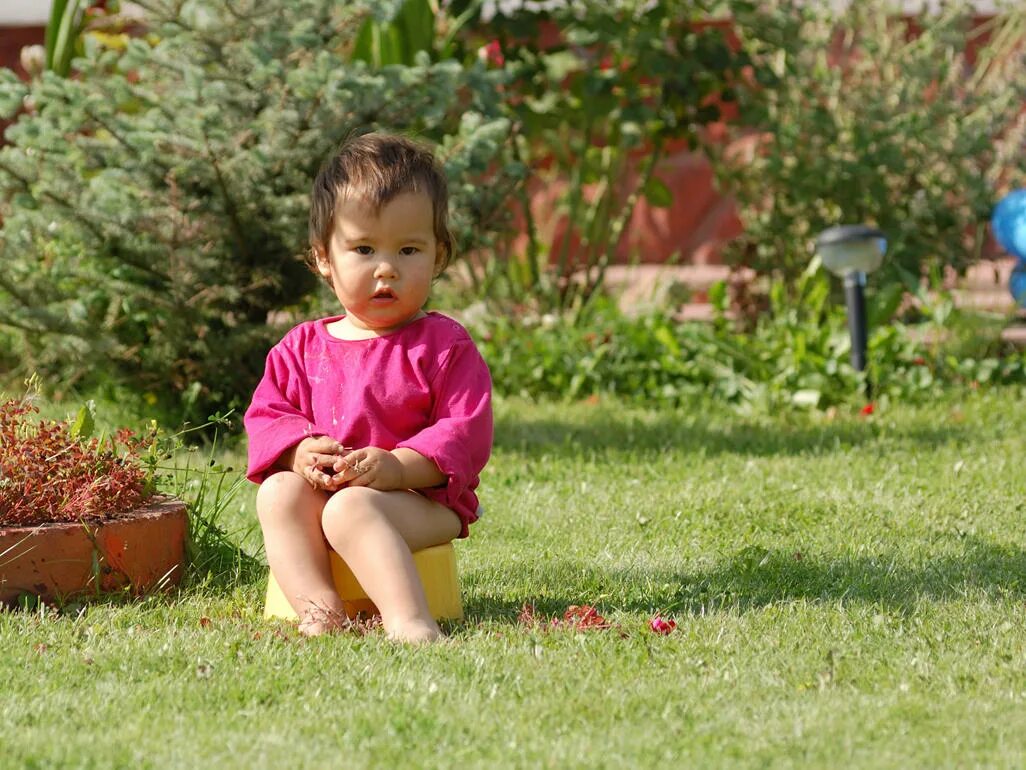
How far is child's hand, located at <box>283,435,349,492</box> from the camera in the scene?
3.13m

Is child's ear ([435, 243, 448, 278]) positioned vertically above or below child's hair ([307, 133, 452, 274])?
below

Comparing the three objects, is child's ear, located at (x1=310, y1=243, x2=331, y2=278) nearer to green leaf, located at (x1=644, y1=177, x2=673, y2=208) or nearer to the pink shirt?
the pink shirt

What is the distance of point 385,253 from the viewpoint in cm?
323

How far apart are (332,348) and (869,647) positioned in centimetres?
131

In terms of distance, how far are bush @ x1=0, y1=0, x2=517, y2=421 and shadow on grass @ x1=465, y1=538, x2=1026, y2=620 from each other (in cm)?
193

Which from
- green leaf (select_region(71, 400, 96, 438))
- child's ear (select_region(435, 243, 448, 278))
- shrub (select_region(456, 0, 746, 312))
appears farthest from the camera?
shrub (select_region(456, 0, 746, 312))

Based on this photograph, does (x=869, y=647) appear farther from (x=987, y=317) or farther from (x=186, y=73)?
(x=987, y=317)

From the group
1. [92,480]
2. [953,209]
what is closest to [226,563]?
[92,480]

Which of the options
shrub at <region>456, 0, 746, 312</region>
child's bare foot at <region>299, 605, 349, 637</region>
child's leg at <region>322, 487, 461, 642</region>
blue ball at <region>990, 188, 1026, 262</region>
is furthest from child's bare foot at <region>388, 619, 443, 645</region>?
blue ball at <region>990, 188, 1026, 262</region>

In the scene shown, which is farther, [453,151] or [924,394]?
[924,394]

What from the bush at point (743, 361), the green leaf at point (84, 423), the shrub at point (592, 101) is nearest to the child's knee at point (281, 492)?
the green leaf at point (84, 423)

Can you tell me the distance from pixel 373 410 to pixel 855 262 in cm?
342

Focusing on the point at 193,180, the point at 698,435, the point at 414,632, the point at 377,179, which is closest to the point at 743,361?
the point at 698,435

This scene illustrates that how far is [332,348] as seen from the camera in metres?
3.33
